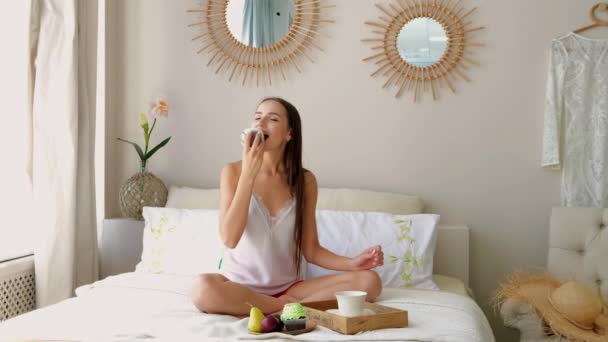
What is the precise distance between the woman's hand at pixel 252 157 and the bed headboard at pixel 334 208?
0.75 meters

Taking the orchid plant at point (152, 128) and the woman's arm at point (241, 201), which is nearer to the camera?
the woman's arm at point (241, 201)

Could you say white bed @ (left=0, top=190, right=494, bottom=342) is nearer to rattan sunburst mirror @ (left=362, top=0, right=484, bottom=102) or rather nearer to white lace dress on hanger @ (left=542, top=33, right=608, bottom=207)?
white lace dress on hanger @ (left=542, top=33, right=608, bottom=207)

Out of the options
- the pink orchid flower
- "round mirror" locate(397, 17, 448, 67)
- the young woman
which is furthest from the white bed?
"round mirror" locate(397, 17, 448, 67)

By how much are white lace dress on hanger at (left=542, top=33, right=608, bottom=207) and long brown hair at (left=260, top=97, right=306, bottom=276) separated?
3.95 ft

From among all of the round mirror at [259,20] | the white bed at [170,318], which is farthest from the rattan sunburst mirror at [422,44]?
the white bed at [170,318]

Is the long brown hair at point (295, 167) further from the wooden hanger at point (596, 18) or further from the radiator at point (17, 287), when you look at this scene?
the wooden hanger at point (596, 18)

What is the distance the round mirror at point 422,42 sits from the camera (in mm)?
3182

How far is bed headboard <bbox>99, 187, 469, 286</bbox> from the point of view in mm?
3068

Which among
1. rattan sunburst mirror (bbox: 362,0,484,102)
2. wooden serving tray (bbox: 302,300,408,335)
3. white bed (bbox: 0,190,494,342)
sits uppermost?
rattan sunburst mirror (bbox: 362,0,484,102)

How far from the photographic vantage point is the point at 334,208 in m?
3.10

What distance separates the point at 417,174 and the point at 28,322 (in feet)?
6.23

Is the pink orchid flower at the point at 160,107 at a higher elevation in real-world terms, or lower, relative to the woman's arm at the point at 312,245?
higher

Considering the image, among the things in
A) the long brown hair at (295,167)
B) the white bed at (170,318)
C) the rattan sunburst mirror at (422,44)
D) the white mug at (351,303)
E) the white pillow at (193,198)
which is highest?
the rattan sunburst mirror at (422,44)

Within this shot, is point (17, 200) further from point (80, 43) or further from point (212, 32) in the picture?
point (212, 32)
